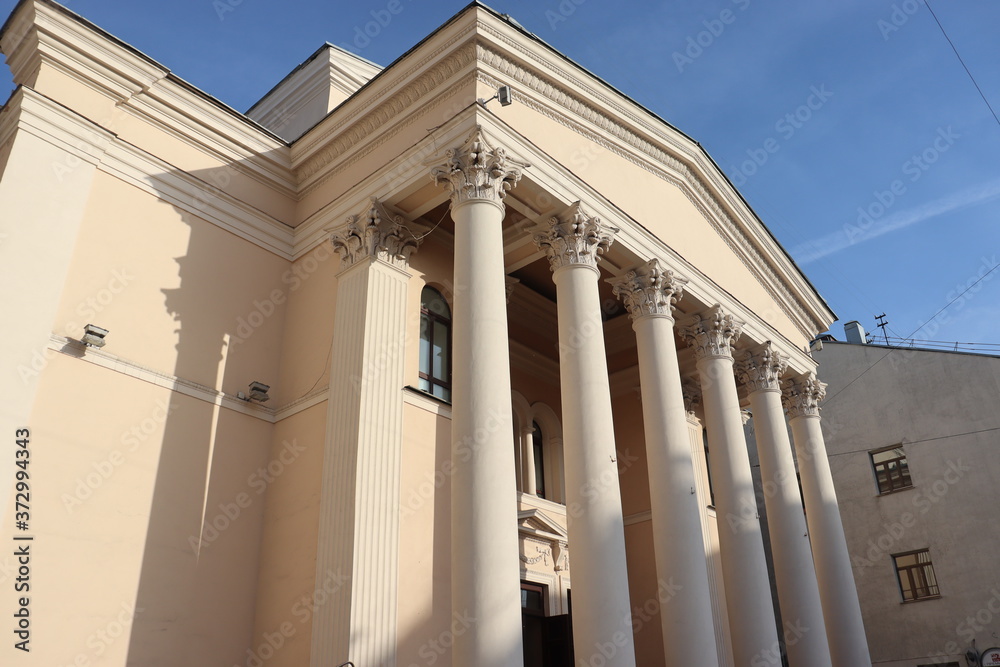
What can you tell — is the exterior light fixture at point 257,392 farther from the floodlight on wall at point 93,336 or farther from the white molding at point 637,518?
the white molding at point 637,518

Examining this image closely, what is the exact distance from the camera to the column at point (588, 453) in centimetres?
1004

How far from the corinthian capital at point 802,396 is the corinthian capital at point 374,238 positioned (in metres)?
10.2

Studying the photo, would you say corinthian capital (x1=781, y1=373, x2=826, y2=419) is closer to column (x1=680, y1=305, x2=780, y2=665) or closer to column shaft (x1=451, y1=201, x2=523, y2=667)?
column (x1=680, y1=305, x2=780, y2=665)

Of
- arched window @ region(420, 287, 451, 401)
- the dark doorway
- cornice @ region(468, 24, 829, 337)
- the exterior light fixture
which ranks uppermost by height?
cornice @ region(468, 24, 829, 337)

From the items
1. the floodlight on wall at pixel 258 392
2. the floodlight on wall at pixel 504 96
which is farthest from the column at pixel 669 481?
the floodlight on wall at pixel 258 392

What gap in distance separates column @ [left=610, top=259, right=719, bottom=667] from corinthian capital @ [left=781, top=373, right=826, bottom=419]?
19.3 feet

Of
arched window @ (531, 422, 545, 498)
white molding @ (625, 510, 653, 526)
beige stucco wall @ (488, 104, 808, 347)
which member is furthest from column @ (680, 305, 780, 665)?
arched window @ (531, 422, 545, 498)

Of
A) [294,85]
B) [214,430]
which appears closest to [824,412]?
[294,85]

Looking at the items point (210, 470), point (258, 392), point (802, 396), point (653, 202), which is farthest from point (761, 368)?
point (210, 470)

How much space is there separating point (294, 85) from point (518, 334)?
24.4 feet

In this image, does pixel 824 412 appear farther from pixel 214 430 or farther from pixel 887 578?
pixel 214 430

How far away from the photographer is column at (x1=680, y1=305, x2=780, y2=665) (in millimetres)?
13328

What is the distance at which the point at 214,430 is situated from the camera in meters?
11.7

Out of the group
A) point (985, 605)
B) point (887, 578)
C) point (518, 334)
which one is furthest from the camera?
point (887, 578)
